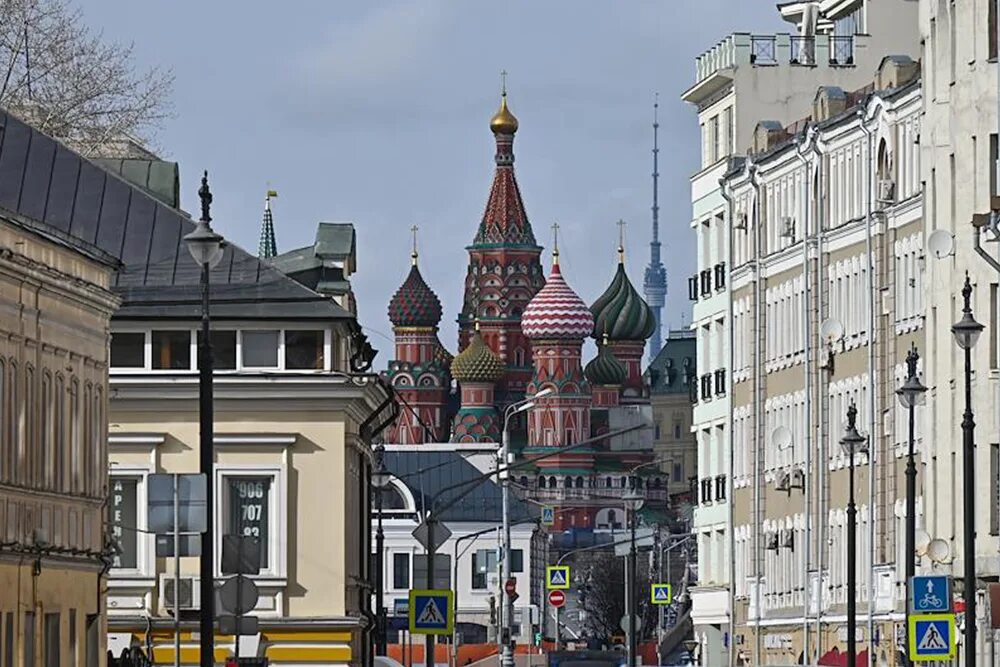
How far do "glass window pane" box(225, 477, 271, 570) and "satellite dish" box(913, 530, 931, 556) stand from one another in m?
10.2

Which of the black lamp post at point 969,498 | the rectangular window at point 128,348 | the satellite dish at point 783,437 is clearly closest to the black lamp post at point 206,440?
the black lamp post at point 969,498

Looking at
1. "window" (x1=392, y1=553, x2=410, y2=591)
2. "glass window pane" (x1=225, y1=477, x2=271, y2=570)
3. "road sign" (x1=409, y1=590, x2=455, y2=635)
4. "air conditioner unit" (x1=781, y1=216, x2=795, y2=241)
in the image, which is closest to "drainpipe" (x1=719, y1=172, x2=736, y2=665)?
"air conditioner unit" (x1=781, y1=216, x2=795, y2=241)

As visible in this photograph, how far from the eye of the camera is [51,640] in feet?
127

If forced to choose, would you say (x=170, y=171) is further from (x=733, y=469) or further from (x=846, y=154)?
(x=733, y=469)

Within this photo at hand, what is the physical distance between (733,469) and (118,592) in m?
37.4

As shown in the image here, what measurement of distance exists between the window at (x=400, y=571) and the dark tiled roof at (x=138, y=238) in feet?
335

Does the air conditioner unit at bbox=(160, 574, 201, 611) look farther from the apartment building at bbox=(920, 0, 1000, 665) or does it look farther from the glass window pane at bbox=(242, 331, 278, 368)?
the apartment building at bbox=(920, 0, 1000, 665)

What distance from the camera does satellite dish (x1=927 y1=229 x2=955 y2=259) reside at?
52875 mm

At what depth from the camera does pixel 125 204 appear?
194 ft

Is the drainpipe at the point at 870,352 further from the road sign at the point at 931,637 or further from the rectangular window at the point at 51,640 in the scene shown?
the rectangular window at the point at 51,640

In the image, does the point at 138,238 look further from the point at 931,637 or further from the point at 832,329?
the point at 832,329

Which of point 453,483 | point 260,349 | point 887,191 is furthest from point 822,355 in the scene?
point 453,483

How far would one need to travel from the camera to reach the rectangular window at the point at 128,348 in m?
57.1

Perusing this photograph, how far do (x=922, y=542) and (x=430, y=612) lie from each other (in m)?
9.05
